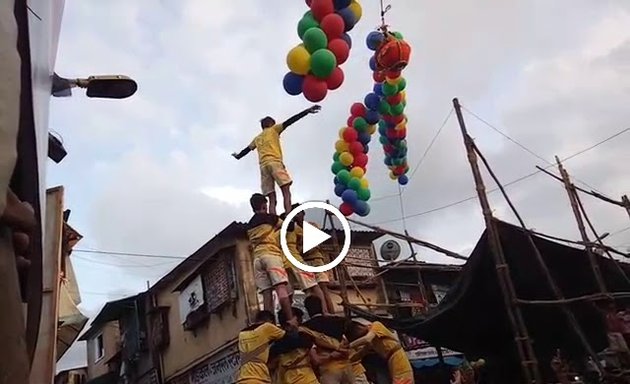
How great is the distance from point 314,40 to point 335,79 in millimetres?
417

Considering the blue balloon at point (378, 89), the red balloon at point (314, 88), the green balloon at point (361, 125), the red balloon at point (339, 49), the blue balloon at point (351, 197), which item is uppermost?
the blue balloon at point (378, 89)

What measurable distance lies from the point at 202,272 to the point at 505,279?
9789 millimetres

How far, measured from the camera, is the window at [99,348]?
19.9 metres

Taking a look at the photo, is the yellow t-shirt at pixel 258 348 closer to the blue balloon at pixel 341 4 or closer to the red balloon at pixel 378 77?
the blue balloon at pixel 341 4

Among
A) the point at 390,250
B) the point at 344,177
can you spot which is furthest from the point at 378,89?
the point at 390,250

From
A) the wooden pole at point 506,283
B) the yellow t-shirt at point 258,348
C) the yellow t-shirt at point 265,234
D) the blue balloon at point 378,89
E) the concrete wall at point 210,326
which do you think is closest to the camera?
the yellow t-shirt at point 258,348

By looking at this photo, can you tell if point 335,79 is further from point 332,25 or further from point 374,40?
point 374,40

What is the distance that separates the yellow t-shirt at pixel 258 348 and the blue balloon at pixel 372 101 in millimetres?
3414

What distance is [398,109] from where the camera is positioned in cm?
729

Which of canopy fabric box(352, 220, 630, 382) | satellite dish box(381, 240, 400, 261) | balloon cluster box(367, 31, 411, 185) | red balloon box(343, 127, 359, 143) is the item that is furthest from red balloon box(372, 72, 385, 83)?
satellite dish box(381, 240, 400, 261)

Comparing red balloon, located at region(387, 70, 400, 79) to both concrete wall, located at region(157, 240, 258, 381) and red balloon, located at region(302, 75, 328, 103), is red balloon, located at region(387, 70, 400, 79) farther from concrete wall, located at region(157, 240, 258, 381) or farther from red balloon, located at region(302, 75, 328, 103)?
concrete wall, located at region(157, 240, 258, 381)

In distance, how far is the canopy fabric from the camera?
571 cm

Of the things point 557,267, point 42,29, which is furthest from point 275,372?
point 42,29

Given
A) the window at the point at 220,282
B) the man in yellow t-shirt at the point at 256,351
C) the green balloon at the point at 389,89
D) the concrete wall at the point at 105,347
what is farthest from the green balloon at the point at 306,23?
the concrete wall at the point at 105,347
